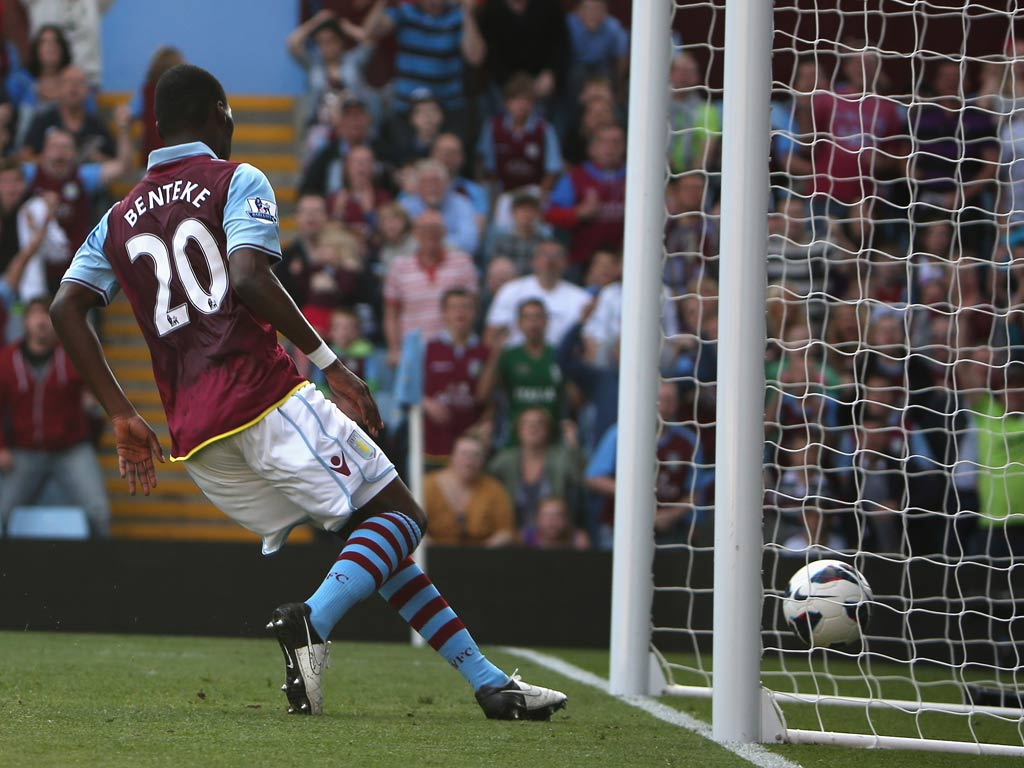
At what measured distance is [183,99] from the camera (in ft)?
15.3

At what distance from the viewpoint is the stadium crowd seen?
939cm

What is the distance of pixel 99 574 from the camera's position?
8773 millimetres

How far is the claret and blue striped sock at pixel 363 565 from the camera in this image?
4.57 meters

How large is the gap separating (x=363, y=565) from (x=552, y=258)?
20.6ft

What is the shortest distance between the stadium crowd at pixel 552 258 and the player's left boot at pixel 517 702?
11.9ft

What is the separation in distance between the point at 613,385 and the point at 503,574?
1839 millimetres

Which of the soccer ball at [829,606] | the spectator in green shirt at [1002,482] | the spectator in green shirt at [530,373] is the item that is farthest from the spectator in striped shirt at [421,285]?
the soccer ball at [829,606]

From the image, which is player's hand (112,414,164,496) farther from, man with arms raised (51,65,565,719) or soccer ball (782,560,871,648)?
soccer ball (782,560,871,648)

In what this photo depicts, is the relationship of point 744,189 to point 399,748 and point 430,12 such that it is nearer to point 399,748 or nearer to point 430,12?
point 399,748

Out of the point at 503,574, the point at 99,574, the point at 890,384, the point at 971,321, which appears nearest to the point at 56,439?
the point at 99,574

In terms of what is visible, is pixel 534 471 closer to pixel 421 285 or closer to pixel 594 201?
pixel 421 285

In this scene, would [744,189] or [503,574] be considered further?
[503,574]

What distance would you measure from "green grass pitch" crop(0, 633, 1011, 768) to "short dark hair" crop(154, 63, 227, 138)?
176 centimetres

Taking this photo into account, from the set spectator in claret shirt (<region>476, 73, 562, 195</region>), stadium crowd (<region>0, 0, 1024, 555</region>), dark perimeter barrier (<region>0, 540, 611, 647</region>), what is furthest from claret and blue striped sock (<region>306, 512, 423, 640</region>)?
spectator in claret shirt (<region>476, 73, 562, 195</region>)
